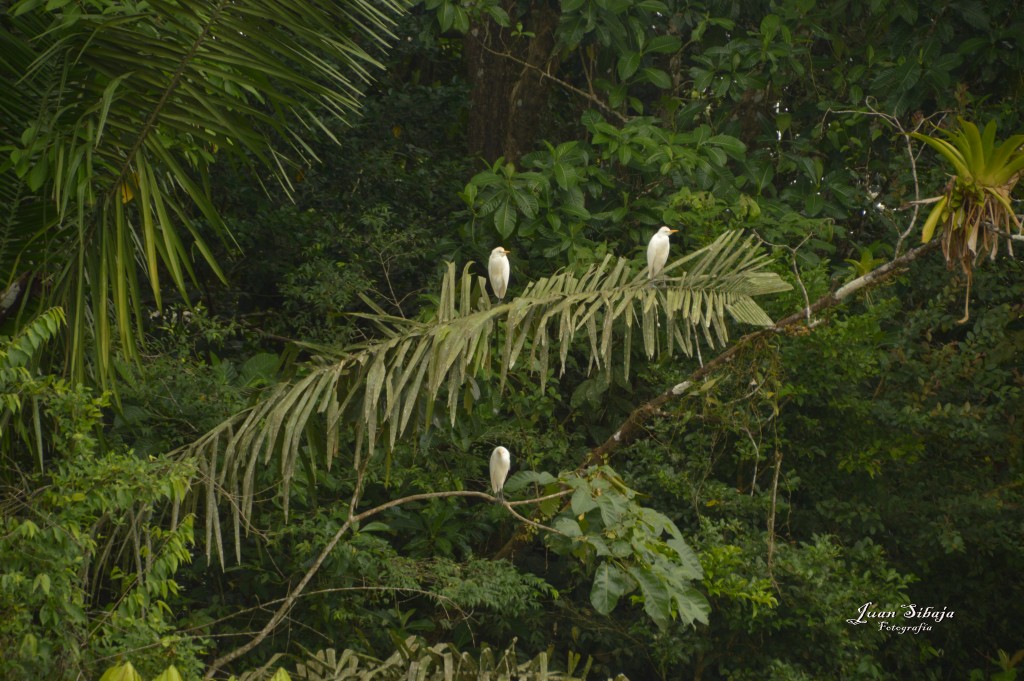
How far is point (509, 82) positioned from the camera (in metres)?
5.41

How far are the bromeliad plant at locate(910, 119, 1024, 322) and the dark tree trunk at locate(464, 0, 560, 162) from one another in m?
2.77

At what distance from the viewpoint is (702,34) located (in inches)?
197

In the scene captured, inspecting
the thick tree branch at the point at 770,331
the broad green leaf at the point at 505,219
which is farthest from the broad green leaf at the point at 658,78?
the thick tree branch at the point at 770,331

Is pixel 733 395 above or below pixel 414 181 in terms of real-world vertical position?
below

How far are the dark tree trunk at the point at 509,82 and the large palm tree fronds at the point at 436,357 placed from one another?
8.66ft

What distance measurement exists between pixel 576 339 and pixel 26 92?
239 cm

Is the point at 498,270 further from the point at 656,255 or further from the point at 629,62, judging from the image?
the point at 629,62

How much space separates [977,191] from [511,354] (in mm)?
1308

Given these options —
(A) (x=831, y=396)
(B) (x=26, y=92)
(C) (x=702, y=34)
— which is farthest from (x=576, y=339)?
(B) (x=26, y=92)

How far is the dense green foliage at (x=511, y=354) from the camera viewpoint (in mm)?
2562

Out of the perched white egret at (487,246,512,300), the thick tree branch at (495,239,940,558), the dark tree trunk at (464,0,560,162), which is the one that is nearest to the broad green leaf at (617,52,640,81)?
the dark tree trunk at (464,0,560,162)

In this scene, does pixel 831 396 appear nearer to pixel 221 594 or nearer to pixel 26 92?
pixel 221 594

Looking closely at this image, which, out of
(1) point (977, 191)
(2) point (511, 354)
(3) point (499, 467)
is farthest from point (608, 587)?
(1) point (977, 191)

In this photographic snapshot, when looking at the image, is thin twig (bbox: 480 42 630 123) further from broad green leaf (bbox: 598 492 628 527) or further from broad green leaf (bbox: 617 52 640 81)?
broad green leaf (bbox: 598 492 628 527)
